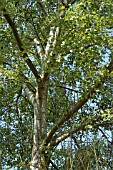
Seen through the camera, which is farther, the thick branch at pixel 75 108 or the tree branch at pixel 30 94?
the tree branch at pixel 30 94

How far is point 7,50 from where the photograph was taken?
725 centimetres

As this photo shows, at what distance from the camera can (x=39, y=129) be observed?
7609 mm

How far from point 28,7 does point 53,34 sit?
96cm

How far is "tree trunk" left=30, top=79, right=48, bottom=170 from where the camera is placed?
7.05m

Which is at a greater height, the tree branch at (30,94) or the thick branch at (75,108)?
the tree branch at (30,94)

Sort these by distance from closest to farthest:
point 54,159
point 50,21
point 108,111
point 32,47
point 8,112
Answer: point 108,111, point 50,21, point 54,159, point 32,47, point 8,112

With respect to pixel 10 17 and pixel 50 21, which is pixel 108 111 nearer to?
pixel 50 21

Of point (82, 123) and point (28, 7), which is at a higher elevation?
point (28, 7)

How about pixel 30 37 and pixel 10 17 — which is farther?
pixel 30 37

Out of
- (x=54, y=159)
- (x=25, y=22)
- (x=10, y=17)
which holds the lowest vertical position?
(x=54, y=159)

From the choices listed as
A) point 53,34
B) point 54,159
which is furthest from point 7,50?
point 54,159

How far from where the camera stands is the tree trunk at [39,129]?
23.1 feet

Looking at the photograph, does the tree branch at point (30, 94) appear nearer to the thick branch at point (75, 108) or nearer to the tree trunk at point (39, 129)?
the tree trunk at point (39, 129)

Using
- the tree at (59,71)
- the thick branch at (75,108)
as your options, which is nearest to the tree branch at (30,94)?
the tree at (59,71)
